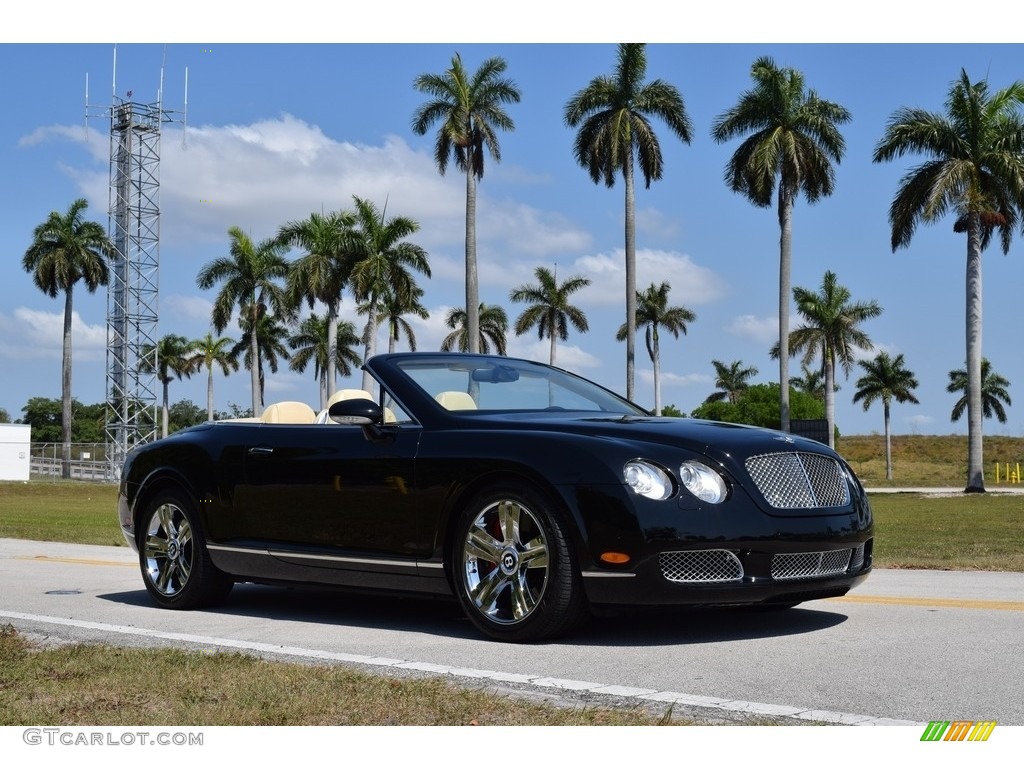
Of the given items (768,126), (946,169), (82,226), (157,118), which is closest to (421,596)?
(946,169)

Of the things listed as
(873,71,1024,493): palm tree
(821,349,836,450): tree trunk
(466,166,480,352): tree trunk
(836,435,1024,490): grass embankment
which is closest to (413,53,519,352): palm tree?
(466,166,480,352): tree trunk

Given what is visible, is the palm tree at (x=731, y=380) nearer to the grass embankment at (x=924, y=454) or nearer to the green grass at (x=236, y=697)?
the grass embankment at (x=924, y=454)

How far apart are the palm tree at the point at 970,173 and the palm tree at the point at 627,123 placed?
10362 mm

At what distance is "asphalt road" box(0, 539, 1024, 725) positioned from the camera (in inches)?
198

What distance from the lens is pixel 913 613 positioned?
7.61 meters

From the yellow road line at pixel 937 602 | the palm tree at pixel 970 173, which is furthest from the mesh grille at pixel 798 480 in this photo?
the palm tree at pixel 970 173

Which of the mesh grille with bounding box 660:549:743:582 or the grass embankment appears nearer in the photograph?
the mesh grille with bounding box 660:549:743:582

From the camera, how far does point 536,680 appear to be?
17.8 feet

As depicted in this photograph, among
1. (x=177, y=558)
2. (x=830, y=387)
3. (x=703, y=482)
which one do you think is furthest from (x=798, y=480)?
(x=830, y=387)

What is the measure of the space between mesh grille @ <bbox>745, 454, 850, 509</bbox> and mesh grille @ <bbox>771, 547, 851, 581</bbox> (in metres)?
0.25

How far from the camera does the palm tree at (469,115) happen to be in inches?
1973

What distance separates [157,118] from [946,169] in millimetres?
43356

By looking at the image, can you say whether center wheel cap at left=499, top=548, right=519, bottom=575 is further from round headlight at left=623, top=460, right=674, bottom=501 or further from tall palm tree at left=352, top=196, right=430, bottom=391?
tall palm tree at left=352, top=196, right=430, bottom=391
